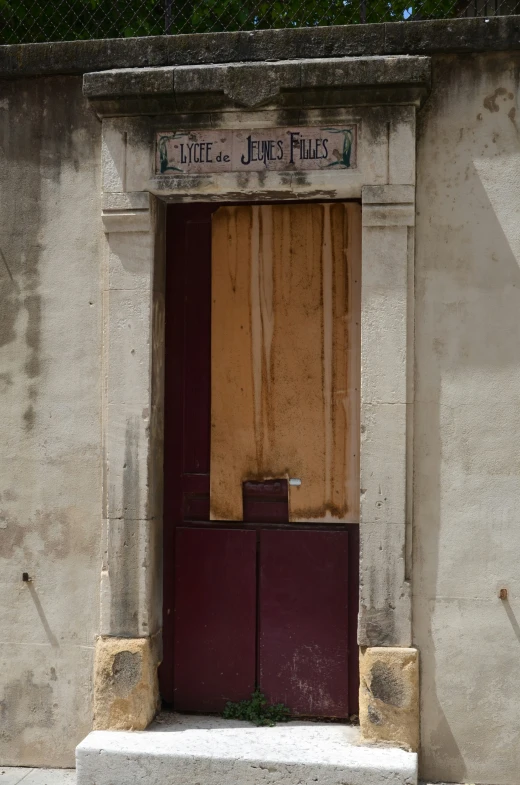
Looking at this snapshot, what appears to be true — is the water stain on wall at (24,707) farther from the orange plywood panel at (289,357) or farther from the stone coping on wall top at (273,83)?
the stone coping on wall top at (273,83)

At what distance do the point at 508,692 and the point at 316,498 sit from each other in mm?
1652

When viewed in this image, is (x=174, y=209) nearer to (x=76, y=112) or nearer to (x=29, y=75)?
(x=76, y=112)

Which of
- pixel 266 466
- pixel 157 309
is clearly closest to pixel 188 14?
pixel 157 309

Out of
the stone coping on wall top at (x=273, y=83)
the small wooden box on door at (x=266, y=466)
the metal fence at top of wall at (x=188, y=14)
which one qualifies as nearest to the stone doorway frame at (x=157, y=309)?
the stone coping on wall top at (x=273, y=83)

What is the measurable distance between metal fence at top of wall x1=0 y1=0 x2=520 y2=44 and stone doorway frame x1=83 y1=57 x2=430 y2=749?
5.19ft

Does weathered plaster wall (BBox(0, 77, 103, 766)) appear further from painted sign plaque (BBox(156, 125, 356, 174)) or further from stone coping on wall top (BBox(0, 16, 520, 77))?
painted sign plaque (BBox(156, 125, 356, 174))

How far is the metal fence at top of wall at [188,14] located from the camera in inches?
263

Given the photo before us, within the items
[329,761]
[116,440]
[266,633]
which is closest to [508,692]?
[329,761]

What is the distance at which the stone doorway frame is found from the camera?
5156 millimetres

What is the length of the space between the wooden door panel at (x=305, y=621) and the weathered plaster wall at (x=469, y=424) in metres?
0.58

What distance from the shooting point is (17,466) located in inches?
222

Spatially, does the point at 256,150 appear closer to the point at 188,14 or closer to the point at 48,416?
the point at 48,416

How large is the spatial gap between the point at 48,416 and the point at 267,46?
2.76 metres

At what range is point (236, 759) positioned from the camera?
196 inches
